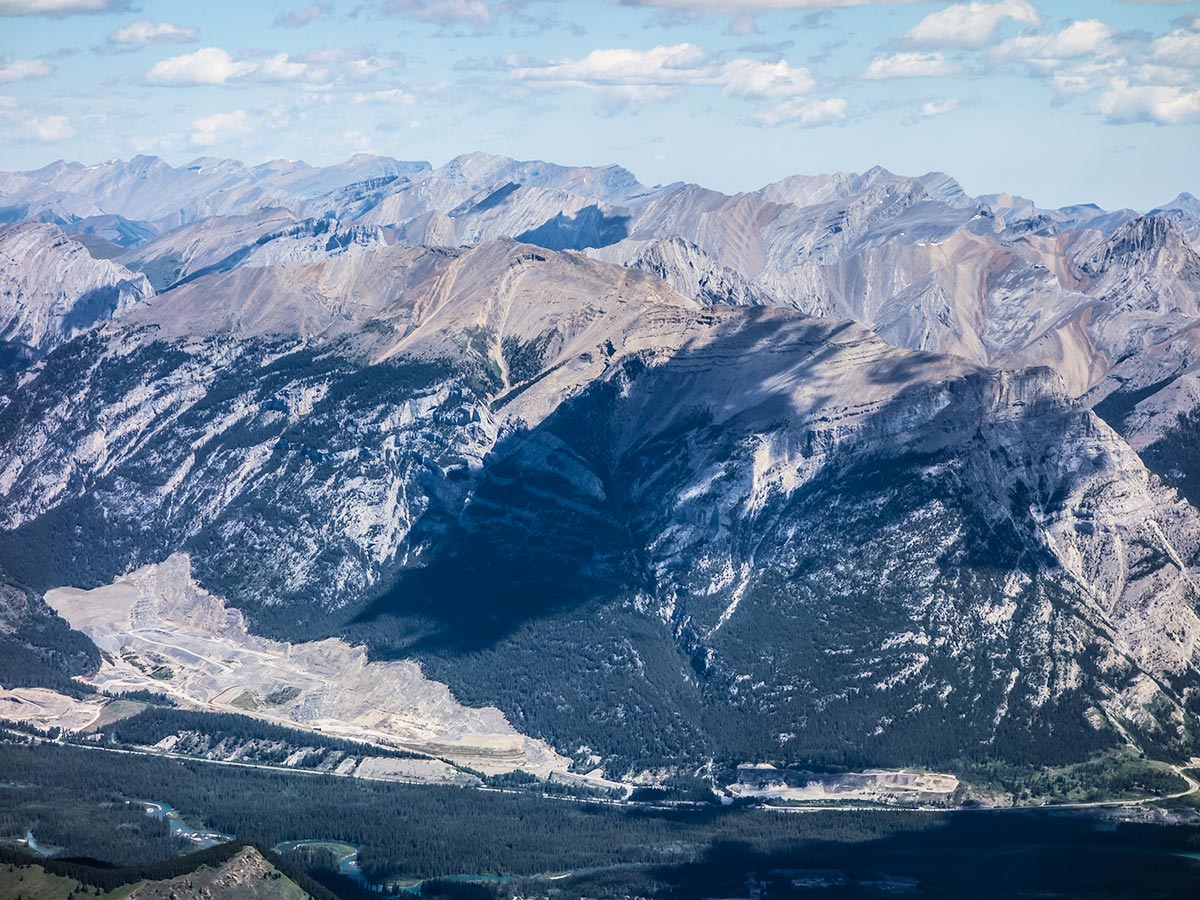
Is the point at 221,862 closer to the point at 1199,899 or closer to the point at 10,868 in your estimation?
the point at 10,868

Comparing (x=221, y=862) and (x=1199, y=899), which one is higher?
(x=221, y=862)

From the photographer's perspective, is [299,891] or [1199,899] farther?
[1199,899]

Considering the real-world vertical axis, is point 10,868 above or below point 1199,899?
above

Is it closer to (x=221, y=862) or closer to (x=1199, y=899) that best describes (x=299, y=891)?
(x=221, y=862)

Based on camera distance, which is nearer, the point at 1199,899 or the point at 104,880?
the point at 104,880

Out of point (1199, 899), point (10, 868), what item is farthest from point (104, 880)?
point (1199, 899)

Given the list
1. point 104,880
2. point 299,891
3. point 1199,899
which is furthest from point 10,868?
point 1199,899

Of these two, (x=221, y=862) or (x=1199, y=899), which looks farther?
(x=1199, y=899)

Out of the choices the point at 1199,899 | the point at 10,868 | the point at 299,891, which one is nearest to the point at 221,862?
the point at 299,891
